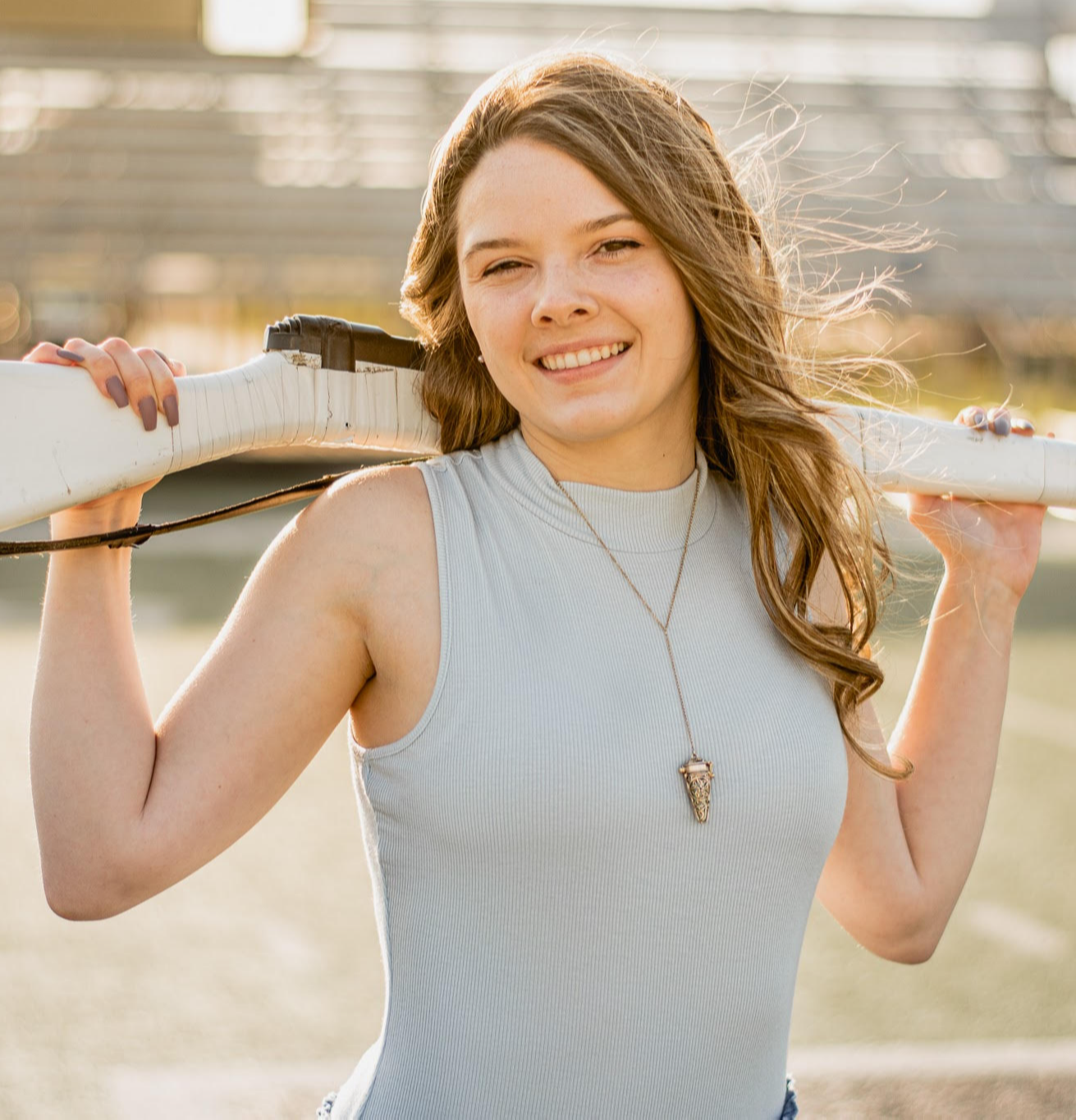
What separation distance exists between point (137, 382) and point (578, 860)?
1.88ft

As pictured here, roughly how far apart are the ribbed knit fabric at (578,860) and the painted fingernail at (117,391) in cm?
29

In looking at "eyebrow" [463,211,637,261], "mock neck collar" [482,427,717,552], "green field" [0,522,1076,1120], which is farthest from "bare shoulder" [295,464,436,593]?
"green field" [0,522,1076,1120]

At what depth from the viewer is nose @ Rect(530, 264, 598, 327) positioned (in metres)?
1.29

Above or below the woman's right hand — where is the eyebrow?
above

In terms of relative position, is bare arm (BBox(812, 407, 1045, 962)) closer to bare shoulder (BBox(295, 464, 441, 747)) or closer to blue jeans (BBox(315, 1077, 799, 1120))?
blue jeans (BBox(315, 1077, 799, 1120))

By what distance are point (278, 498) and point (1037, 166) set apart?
2419cm

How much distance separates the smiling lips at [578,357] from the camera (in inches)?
52.3

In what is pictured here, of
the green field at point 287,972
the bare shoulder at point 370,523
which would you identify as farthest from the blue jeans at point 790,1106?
the green field at point 287,972

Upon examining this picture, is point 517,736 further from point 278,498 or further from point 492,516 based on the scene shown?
point 278,498

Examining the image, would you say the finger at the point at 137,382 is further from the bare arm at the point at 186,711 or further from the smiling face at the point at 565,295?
the smiling face at the point at 565,295

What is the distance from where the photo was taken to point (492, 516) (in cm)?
138

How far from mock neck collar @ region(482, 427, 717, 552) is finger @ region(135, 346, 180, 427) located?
1.01 feet

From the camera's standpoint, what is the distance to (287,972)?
3674mm

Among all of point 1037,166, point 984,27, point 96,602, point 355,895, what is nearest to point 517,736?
point 96,602
